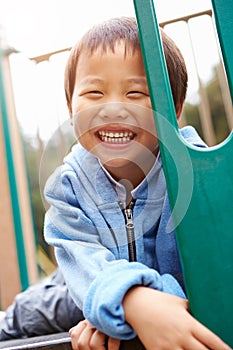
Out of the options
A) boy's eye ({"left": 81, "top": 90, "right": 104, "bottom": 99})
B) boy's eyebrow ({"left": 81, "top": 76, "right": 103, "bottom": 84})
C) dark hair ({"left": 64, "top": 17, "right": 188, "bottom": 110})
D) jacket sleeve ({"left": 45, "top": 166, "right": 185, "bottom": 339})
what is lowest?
jacket sleeve ({"left": 45, "top": 166, "right": 185, "bottom": 339})

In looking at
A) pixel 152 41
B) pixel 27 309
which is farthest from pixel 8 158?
pixel 152 41

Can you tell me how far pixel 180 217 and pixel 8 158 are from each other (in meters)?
1.23

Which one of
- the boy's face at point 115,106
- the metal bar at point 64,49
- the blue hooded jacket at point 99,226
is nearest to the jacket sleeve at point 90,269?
the blue hooded jacket at point 99,226

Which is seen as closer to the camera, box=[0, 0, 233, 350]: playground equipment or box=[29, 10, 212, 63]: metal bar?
box=[0, 0, 233, 350]: playground equipment

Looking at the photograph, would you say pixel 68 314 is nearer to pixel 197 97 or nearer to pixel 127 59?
pixel 127 59

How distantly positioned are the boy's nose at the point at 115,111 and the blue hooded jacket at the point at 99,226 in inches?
4.5

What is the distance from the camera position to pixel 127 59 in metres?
0.75

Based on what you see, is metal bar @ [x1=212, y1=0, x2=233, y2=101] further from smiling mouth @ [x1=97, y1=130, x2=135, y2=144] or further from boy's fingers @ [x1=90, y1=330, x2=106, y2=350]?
boy's fingers @ [x1=90, y1=330, x2=106, y2=350]

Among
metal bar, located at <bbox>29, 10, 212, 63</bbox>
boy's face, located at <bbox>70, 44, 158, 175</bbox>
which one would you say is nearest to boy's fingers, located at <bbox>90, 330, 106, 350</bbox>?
boy's face, located at <bbox>70, 44, 158, 175</bbox>

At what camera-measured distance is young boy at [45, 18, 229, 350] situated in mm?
711

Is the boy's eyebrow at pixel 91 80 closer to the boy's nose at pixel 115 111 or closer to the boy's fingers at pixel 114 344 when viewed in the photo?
the boy's nose at pixel 115 111

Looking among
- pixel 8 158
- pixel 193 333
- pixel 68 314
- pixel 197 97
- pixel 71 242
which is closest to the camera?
pixel 193 333

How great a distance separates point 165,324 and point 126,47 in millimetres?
458

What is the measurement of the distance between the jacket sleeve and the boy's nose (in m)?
0.15
